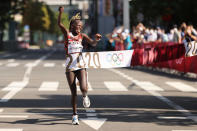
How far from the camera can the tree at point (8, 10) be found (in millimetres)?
73688

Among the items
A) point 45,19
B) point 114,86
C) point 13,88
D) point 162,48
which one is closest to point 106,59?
point 162,48

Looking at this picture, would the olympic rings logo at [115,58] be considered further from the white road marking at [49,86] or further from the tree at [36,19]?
the tree at [36,19]

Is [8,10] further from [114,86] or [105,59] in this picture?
[105,59]

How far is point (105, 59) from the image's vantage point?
12.7 m

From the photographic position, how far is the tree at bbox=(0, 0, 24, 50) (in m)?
73.7

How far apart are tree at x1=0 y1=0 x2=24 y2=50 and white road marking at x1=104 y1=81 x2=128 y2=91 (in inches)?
2108

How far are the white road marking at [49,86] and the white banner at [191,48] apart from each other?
563 centimetres

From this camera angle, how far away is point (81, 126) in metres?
10.5

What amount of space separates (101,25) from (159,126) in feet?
192

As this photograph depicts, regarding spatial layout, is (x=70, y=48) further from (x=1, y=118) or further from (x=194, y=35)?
(x=194, y=35)

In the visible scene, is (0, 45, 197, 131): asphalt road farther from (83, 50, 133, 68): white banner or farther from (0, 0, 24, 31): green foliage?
(0, 0, 24, 31): green foliage

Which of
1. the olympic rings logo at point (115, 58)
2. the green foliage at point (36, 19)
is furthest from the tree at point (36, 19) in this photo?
the olympic rings logo at point (115, 58)

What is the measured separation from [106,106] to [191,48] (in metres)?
2.16

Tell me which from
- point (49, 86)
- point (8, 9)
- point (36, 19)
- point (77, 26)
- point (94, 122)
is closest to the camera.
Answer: point (77, 26)
